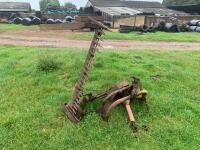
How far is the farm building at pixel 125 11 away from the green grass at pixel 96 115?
71.6ft

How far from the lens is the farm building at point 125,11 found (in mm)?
39750

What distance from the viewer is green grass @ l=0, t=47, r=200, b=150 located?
281 inches

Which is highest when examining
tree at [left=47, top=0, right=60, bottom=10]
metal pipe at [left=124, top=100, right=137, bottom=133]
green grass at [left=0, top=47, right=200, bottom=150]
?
metal pipe at [left=124, top=100, right=137, bottom=133]

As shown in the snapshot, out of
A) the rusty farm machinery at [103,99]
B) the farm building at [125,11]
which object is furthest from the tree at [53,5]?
the rusty farm machinery at [103,99]

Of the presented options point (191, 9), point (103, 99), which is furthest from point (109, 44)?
point (191, 9)

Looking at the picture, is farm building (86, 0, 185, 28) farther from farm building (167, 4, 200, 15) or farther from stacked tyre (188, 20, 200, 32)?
stacked tyre (188, 20, 200, 32)

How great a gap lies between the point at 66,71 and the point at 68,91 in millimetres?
1815

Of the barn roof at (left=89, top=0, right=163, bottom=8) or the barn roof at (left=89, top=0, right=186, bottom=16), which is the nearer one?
the barn roof at (left=89, top=0, right=186, bottom=16)

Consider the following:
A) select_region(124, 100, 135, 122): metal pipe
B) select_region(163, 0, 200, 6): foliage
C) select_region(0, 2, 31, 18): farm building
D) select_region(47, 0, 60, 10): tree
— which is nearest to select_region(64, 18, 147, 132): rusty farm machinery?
select_region(124, 100, 135, 122): metal pipe

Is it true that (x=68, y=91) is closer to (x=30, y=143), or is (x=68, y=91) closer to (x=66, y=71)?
(x=66, y=71)

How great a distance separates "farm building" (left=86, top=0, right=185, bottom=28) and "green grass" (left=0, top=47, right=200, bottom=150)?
2181cm

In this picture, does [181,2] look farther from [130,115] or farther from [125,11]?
[130,115]

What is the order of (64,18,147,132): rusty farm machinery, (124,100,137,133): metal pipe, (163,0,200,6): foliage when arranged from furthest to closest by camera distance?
(163,0,200,6): foliage → (64,18,147,132): rusty farm machinery → (124,100,137,133): metal pipe

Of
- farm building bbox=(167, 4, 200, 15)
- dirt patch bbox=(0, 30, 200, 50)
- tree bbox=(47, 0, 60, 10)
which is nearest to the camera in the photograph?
dirt patch bbox=(0, 30, 200, 50)
